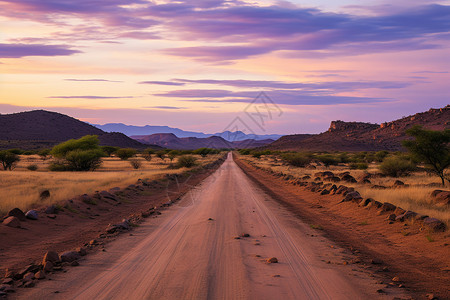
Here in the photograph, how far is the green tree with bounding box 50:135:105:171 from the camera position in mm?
45312

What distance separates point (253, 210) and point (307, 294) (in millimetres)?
9124

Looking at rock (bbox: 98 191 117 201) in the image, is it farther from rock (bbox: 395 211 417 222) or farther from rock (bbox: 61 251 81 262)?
rock (bbox: 395 211 417 222)

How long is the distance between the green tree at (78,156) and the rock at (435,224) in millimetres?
42129

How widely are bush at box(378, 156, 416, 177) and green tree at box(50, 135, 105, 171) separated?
34649mm

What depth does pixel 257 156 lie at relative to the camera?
9706 centimetres

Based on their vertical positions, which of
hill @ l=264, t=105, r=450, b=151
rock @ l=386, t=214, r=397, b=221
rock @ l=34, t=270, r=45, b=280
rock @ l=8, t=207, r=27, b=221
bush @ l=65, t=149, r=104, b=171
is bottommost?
rock @ l=386, t=214, r=397, b=221

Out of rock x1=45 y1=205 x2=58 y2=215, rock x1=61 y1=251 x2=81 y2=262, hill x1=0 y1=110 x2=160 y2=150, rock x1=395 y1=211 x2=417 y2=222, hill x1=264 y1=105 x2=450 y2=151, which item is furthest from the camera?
hill x1=0 y1=110 x2=160 y2=150

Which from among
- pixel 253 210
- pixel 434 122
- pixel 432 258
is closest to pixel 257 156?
pixel 434 122

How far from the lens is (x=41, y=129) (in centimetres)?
13438

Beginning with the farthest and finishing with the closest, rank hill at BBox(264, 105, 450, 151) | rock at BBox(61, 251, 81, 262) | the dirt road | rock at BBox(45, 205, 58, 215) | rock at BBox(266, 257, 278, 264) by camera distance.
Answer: hill at BBox(264, 105, 450, 151)
rock at BBox(45, 205, 58, 215)
rock at BBox(61, 251, 81, 262)
rock at BBox(266, 257, 278, 264)
the dirt road

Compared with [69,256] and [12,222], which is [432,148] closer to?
[69,256]

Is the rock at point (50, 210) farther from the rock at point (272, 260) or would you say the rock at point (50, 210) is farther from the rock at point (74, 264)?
the rock at point (272, 260)

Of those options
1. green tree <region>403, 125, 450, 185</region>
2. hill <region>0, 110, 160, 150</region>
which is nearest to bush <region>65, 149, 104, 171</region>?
green tree <region>403, 125, 450, 185</region>

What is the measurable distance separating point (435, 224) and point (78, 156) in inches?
1683
